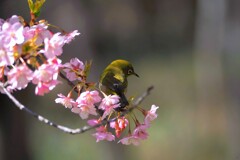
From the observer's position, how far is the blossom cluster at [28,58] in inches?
50.5

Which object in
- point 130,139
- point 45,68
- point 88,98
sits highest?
point 45,68

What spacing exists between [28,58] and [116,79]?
404 mm

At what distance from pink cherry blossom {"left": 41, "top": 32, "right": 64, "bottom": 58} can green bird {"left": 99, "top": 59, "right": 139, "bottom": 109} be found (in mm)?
280

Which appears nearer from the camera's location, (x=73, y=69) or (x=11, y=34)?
(x=11, y=34)

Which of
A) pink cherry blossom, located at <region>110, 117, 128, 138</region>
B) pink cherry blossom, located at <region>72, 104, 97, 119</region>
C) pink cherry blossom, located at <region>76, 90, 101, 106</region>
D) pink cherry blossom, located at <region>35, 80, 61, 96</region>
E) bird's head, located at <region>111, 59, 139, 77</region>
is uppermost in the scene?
pink cherry blossom, located at <region>35, 80, 61, 96</region>

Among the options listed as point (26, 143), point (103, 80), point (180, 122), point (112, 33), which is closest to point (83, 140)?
point (180, 122)

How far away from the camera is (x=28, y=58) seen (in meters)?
1.33

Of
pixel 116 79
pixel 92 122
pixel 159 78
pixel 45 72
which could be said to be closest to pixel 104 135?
pixel 92 122

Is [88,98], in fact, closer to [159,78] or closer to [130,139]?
[130,139]

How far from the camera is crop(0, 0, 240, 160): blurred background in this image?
6.48 meters

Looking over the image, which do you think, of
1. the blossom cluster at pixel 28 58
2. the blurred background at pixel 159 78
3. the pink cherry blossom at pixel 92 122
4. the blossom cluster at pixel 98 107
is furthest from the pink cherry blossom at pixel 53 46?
the blurred background at pixel 159 78

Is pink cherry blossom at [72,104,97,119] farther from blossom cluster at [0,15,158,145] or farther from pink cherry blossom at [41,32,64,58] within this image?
pink cherry blossom at [41,32,64,58]

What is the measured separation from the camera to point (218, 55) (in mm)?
7703

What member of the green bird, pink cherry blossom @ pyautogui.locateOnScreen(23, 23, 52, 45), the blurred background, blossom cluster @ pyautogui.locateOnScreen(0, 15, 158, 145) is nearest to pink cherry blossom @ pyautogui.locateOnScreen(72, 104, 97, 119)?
blossom cluster @ pyautogui.locateOnScreen(0, 15, 158, 145)
